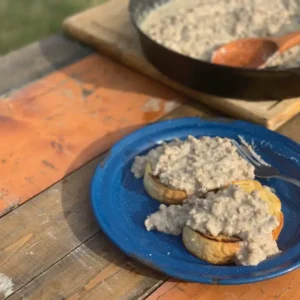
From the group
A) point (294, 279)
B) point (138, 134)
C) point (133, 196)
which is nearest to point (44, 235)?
point (133, 196)

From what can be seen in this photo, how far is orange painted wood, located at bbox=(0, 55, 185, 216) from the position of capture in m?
Result: 1.10

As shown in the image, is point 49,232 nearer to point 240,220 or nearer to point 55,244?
point 55,244

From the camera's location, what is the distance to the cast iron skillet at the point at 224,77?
1.14m

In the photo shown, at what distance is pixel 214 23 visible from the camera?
148cm

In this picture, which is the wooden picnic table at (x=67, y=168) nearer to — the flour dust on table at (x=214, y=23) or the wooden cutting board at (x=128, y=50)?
the wooden cutting board at (x=128, y=50)

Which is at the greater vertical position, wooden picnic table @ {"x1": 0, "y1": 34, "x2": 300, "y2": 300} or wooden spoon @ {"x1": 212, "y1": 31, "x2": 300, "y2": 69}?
wooden spoon @ {"x1": 212, "y1": 31, "x2": 300, "y2": 69}

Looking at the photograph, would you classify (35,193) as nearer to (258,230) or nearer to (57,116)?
(57,116)

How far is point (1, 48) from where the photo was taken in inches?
99.0

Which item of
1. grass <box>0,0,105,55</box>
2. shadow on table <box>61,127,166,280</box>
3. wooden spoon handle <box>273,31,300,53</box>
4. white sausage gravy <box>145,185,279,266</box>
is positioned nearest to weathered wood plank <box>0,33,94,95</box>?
shadow on table <box>61,127,166,280</box>

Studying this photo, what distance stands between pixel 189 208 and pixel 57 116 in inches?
19.8

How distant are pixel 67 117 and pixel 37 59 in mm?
327

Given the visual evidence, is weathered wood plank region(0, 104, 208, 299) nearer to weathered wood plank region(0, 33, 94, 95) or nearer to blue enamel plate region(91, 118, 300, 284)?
blue enamel plate region(91, 118, 300, 284)

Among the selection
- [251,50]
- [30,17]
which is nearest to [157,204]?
[251,50]

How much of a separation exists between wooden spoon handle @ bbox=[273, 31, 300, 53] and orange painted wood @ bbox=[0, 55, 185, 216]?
0.29m
